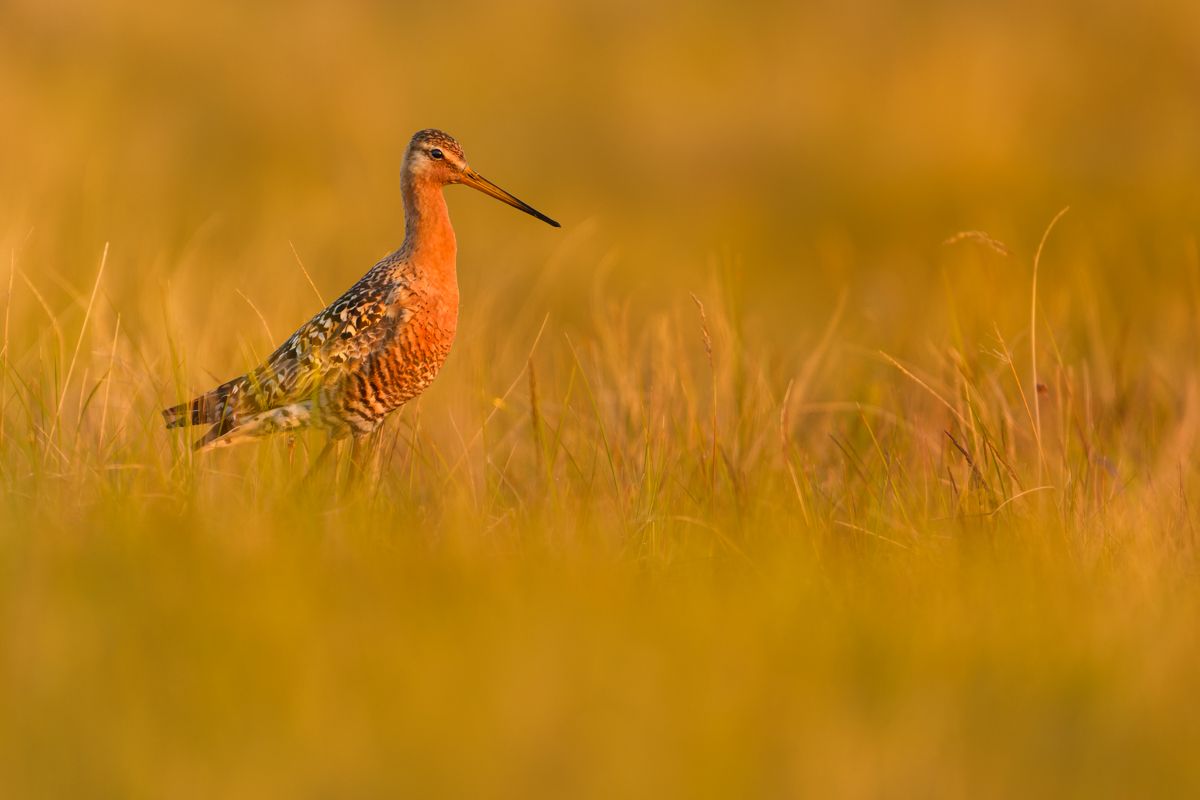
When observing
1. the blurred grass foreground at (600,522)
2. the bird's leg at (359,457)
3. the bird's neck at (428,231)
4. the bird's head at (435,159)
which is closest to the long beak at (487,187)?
the bird's head at (435,159)

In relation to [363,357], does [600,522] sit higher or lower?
lower

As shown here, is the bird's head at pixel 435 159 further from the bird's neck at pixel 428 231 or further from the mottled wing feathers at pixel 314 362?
the mottled wing feathers at pixel 314 362

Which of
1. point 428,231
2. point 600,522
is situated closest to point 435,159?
point 428,231

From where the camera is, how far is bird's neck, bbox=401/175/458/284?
5.27m

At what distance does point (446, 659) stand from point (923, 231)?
32.0 ft

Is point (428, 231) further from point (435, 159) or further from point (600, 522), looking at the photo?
point (600, 522)

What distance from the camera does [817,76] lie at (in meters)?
14.7

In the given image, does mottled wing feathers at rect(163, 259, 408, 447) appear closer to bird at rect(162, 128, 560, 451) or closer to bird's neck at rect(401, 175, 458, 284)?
bird at rect(162, 128, 560, 451)

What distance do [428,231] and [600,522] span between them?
156 cm

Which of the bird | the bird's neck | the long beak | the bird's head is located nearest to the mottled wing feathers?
the bird

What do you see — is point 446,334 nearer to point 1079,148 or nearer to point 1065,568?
point 1065,568

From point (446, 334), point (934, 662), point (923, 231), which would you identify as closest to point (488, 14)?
point (923, 231)

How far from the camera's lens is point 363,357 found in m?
5.12

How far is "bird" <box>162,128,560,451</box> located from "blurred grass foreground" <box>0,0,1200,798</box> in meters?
0.13
